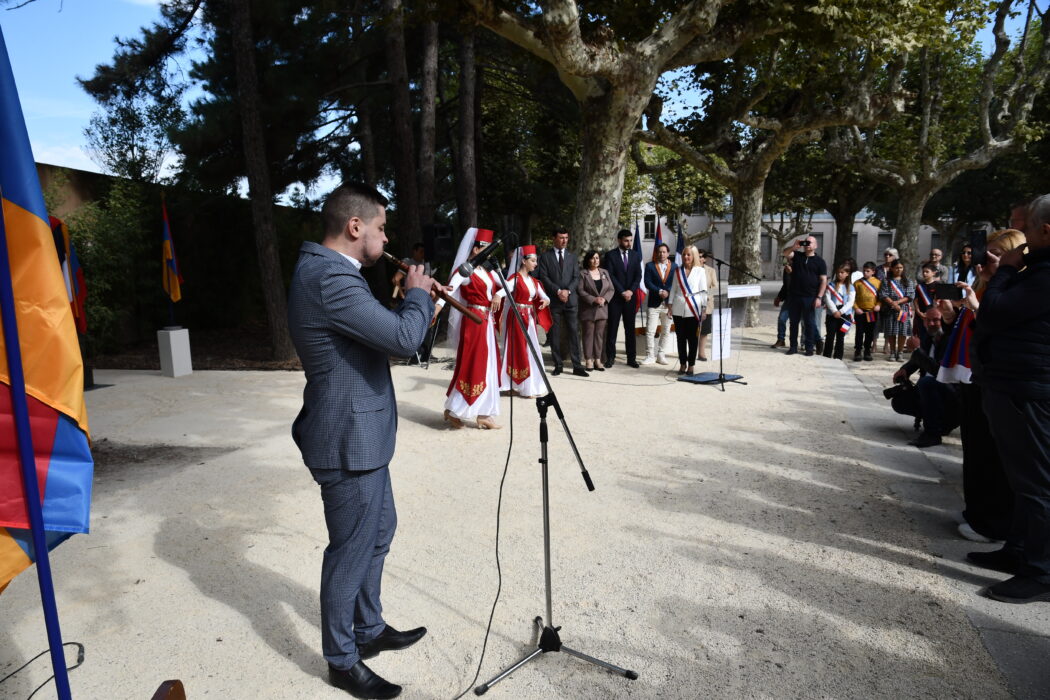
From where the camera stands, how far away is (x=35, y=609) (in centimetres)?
356

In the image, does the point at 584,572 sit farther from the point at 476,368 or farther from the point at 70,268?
the point at 70,268

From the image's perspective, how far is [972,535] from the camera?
169 inches

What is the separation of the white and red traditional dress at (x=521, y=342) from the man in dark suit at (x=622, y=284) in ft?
9.11

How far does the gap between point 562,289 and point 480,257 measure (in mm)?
7989

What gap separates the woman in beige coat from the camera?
1094 cm

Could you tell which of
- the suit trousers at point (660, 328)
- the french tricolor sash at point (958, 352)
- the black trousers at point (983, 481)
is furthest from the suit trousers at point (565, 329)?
the black trousers at point (983, 481)

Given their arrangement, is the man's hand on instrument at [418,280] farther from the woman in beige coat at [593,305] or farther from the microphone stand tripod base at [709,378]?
the woman in beige coat at [593,305]

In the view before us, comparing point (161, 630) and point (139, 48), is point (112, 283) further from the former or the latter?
point (161, 630)

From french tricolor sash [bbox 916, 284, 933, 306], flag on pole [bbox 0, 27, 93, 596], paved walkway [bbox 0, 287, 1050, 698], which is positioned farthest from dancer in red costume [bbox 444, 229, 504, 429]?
flag on pole [bbox 0, 27, 93, 596]

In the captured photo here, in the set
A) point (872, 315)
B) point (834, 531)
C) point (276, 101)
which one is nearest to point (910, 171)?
point (872, 315)

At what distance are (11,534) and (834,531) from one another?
4278 mm

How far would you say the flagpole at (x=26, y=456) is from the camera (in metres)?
1.75

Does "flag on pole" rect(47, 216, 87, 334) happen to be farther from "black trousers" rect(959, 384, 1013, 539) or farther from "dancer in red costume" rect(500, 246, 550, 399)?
"black trousers" rect(959, 384, 1013, 539)

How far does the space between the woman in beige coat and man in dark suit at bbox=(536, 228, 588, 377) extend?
0.44 ft
